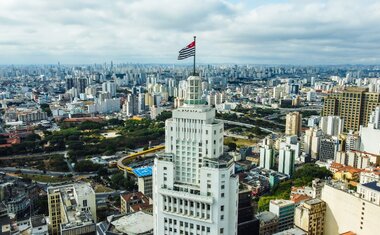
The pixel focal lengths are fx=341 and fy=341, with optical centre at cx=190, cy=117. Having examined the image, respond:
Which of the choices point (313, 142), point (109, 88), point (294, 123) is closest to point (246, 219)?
point (313, 142)

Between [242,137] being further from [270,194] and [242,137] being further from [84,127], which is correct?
[84,127]

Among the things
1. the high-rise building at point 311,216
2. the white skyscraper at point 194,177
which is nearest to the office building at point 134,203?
the high-rise building at point 311,216

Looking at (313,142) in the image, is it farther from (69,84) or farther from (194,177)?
(69,84)

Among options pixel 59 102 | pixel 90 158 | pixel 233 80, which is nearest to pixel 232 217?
pixel 90 158

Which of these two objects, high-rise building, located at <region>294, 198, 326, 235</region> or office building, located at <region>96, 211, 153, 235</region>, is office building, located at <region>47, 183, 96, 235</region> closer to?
office building, located at <region>96, 211, 153, 235</region>

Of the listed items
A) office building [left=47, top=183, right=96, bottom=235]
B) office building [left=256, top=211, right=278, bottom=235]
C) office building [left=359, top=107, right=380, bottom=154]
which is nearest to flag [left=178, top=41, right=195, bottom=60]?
office building [left=47, top=183, right=96, bottom=235]

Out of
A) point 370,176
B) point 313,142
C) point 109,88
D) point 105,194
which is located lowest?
point 105,194

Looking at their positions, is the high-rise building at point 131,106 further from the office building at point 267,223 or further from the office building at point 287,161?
the office building at point 267,223
